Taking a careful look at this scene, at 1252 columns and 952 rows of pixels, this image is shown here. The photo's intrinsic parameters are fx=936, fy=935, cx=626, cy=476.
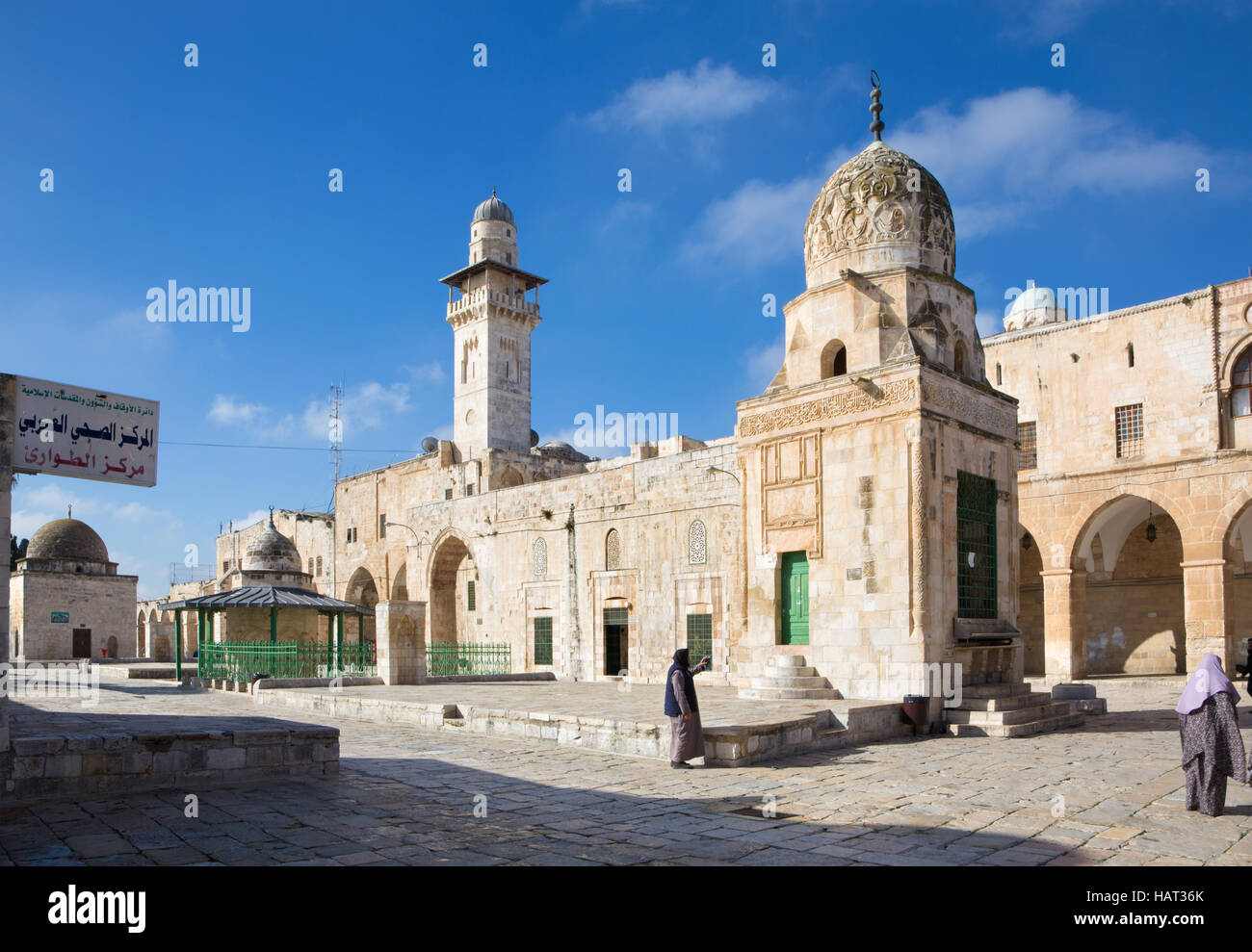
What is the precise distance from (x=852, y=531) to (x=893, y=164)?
18.6 ft

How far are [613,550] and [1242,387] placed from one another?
584 inches

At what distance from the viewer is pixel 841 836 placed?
601 cm

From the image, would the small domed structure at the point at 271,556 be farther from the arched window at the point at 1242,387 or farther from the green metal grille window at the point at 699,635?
the arched window at the point at 1242,387

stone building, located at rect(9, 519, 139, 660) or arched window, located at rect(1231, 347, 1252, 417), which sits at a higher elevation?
arched window, located at rect(1231, 347, 1252, 417)

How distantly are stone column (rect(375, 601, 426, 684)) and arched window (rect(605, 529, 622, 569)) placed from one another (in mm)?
6784

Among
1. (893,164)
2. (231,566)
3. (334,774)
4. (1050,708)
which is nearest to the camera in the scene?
(334,774)

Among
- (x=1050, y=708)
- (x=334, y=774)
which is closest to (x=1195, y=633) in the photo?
(x=1050, y=708)

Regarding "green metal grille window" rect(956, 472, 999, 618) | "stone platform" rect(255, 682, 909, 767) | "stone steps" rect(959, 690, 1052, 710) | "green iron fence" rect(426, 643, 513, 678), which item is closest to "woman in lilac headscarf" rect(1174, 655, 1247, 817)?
"stone platform" rect(255, 682, 909, 767)

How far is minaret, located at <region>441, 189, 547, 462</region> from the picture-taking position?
4244 cm

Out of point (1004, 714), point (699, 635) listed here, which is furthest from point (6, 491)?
point (699, 635)

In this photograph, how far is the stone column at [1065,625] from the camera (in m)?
22.1

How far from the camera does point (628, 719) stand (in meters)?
10.2

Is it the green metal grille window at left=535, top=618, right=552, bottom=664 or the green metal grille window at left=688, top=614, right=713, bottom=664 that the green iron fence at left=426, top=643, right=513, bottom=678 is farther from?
the green metal grille window at left=688, top=614, right=713, bottom=664
